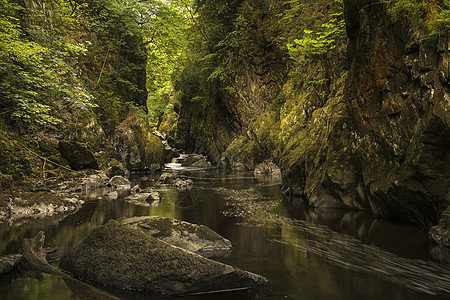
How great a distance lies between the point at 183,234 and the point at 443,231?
5029mm

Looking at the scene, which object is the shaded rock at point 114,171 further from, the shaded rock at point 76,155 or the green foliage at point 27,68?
the green foliage at point 27,68

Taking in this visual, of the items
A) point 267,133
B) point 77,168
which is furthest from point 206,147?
point 77,168

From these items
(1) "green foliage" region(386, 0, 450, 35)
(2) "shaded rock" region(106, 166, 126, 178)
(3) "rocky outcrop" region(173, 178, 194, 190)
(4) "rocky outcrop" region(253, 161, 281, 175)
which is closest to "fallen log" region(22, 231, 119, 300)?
(1) "green foliage" region(386, 0, 450, 35)

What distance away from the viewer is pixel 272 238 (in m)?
7.12

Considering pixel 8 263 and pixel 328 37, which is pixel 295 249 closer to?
pixel 8 263

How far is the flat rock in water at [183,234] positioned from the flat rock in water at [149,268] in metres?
1.35

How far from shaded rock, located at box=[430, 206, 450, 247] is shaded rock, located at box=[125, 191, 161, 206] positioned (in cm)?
836

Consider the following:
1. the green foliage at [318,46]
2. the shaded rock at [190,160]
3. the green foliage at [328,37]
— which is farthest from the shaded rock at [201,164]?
the green foliage at [328,37]

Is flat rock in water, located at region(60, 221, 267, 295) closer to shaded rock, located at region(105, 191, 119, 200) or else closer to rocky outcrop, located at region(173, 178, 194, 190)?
shaded rock, located at region(105, 191, 119, 200)

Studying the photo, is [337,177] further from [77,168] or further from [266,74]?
[266,74]

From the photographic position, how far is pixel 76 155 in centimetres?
1444

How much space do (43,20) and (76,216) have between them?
35.1 feet

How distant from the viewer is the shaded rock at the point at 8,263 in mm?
4559

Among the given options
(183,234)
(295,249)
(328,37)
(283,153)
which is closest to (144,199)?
(183,234)
